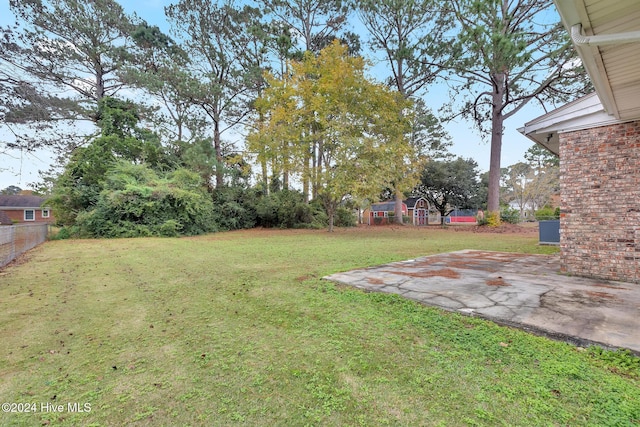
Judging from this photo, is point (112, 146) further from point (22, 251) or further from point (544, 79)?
point (544, 79)

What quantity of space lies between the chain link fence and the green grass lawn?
12.1 feet

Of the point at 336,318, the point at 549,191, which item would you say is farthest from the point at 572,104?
the point at 549,191

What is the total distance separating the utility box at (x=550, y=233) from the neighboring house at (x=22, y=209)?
3869 centimetres

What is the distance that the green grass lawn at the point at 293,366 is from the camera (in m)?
1.52

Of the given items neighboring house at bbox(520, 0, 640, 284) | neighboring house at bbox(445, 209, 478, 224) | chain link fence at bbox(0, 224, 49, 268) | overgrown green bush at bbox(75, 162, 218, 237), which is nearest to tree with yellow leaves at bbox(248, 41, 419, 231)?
overgrown green bush at bbox(75, 162, 218, 237)

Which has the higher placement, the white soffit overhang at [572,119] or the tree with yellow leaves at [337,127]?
the tree with yellow leaves at [337,127]

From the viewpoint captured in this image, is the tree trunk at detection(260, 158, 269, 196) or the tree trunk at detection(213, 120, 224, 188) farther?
the tree trunk at detection(213, 120, 224, 188)

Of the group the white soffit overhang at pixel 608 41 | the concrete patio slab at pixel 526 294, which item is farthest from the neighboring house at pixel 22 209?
the white soffit overhang at pixel 608 41

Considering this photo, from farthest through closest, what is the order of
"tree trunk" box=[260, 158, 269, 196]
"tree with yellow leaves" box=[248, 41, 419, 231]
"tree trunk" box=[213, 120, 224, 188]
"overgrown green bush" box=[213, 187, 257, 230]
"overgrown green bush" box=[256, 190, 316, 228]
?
"overgrown green bush" box=[256, 190, 316, 228]
"tree trunk" box=[213, 120, 224, 188]
"overgrown green bush" box=[213, 187, 257, 230]
"tree trunk" box=[260, 158, 269, 196]
"tree with yellow leaves" box=[248, 41, 419, 231]

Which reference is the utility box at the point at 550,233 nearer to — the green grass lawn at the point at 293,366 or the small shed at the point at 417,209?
the green grass lawn at the point at 293,366

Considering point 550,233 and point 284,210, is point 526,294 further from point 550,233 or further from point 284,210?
→ point 284,210

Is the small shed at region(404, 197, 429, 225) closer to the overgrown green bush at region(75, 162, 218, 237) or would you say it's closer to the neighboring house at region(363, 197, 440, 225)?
the neighboring house at region(363, 197, 440, 225)

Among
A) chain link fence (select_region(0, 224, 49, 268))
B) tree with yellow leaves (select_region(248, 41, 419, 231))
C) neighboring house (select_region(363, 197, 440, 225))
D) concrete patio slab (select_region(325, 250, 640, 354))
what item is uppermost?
tree with yellow leaves (select_region(248, 41, 419, 231))

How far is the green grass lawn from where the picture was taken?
1523 millimetres
